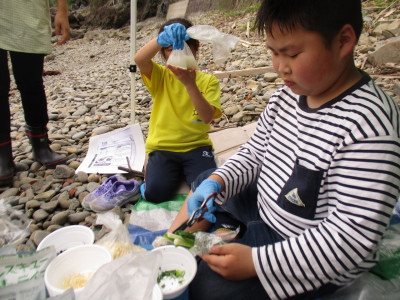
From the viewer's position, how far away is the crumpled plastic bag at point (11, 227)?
163 cm

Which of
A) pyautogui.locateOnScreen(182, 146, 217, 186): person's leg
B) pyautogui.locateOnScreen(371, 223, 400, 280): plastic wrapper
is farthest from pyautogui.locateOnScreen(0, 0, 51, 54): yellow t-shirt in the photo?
pyautogui.locateOnScreen(371, 223, 400, 280): plastic wrapper

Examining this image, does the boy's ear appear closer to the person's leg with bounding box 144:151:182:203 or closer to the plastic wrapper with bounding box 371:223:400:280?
the plastic wrapper with bounding box 371:223:400:280

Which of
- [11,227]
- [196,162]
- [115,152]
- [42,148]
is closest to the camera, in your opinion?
[11,227]

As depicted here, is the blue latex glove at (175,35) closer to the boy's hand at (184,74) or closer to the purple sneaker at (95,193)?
the boy's hand at (184,74)

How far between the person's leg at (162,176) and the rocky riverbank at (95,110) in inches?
9.7

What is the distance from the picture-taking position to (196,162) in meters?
2.51

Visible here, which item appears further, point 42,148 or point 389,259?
point 42,148

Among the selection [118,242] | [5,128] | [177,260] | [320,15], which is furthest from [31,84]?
[320,15]

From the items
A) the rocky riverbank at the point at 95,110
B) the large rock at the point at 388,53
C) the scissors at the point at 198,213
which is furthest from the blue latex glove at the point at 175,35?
the large rock at the point at 388,53

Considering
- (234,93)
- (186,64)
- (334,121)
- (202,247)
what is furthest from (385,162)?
(234,93)

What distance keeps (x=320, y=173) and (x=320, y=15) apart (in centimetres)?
58

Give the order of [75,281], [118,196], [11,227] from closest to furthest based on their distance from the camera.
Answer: [75,281] → [11,227] → [118,196]

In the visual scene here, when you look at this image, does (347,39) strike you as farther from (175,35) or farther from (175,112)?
(175,112)

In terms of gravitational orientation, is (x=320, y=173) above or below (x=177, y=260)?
above
